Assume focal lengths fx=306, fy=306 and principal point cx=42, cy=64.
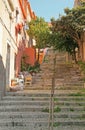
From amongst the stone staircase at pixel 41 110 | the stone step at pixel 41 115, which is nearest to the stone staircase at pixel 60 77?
the stone staircase at pixel 41 110

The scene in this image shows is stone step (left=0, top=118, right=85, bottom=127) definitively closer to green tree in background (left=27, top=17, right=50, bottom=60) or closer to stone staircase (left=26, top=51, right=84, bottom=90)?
stone staircase (left=26, top=51, right=84, bottom=90)

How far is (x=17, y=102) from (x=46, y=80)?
215 inches

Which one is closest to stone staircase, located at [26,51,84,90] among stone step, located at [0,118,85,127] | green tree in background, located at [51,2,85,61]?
green tree in background, located at [51,2,85,61]

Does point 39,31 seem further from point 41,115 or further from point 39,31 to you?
point 41,115

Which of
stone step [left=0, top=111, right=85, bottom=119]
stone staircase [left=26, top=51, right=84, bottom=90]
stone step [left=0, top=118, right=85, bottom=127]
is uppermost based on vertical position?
stone staircase [left=26, top=51, right=84, bottom=90]

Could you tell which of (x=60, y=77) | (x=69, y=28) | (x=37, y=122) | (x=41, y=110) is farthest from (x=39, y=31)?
(x=37, y=122)

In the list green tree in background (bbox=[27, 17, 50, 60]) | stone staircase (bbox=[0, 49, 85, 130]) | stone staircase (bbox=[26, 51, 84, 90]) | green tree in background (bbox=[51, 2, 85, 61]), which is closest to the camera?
stone staircase (bbox=[0, 49, 85, 130])

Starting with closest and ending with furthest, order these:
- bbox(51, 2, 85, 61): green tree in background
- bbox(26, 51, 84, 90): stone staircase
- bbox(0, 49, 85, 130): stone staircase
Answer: bbox(0, 49, 85, 130): stone staircase < bbox(26, 51, 84, 90): stone staircase < bbox(51, 2, 85, 61): green tree in background

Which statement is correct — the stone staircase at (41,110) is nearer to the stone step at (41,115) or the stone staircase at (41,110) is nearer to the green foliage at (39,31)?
the stone step at (41,115)

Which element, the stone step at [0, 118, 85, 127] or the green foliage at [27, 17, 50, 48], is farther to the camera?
the green foliage at [27, 17, 50, 48]

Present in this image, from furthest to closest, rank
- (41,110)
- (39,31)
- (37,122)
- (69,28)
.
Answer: (39,31)
(69,28)
(41,110)
(37,122)

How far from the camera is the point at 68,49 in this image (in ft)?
74.1

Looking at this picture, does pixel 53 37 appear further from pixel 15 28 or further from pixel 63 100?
pixel 63 100

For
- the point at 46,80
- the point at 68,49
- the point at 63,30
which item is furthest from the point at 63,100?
the point at 68,49
